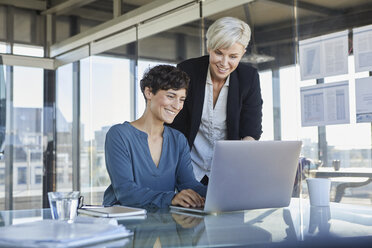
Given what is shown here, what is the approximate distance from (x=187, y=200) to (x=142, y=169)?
31 centimetres

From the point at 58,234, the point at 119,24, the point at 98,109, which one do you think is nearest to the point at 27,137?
the point at 98,109

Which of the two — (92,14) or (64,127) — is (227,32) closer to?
(92,14)

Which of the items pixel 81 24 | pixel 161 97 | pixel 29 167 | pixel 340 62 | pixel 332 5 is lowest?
pixel 29 167

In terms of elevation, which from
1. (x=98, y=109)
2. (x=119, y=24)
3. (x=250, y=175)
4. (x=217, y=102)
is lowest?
(x=250, y=175)

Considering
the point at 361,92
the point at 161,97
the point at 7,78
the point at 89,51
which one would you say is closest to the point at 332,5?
the point at 361,92

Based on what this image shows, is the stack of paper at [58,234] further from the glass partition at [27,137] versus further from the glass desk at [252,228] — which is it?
the glass partition at [27,137]

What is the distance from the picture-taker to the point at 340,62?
3287 millimetres

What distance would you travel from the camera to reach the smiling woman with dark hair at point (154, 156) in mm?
1682

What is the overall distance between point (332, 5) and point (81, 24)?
371 cm

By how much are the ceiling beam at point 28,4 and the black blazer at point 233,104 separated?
15.9 feet

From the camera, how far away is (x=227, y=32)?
85.0 inches

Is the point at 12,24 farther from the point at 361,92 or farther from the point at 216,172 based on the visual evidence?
the point at 216,172

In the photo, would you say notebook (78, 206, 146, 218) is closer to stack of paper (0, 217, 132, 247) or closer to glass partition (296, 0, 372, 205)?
stack of paper (0, 217, 132, 247)

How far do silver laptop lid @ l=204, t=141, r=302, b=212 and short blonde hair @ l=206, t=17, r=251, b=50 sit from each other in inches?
29.6
